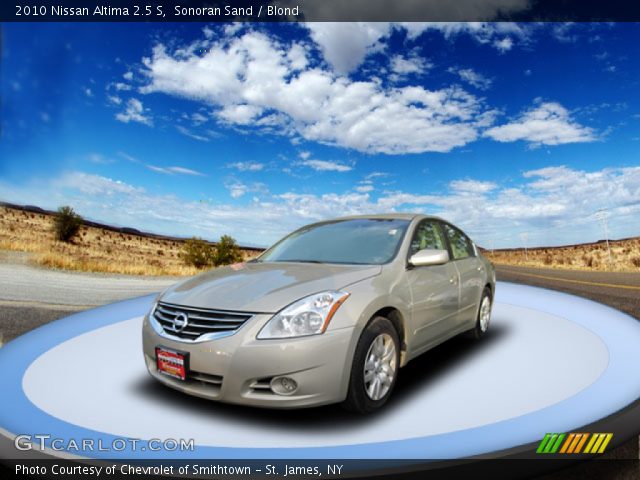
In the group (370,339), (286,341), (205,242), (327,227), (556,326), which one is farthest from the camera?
(205,242)

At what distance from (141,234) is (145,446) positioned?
254 ft

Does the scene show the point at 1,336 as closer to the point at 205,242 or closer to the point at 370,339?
the point at 370,339

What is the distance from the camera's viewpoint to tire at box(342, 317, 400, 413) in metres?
→ 3.58

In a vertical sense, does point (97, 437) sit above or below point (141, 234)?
below

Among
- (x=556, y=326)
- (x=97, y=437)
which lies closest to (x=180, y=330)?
(x=97, y=437)

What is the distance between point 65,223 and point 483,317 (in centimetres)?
4121

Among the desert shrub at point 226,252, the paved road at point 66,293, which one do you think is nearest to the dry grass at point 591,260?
the paved road at point 66,293

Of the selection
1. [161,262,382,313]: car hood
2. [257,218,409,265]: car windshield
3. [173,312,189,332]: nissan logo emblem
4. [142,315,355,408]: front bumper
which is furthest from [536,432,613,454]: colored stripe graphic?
[173,312,189,332]: nissan logo emblem

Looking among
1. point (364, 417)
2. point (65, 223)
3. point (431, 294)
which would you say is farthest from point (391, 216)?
point (65, 223)

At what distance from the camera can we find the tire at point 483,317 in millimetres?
6215

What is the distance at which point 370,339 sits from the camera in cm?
372

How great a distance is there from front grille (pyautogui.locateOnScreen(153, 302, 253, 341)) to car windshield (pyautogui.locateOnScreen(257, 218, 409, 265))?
1393mm

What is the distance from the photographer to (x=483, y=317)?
6.43 meters

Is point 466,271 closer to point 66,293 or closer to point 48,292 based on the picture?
point 66,293
